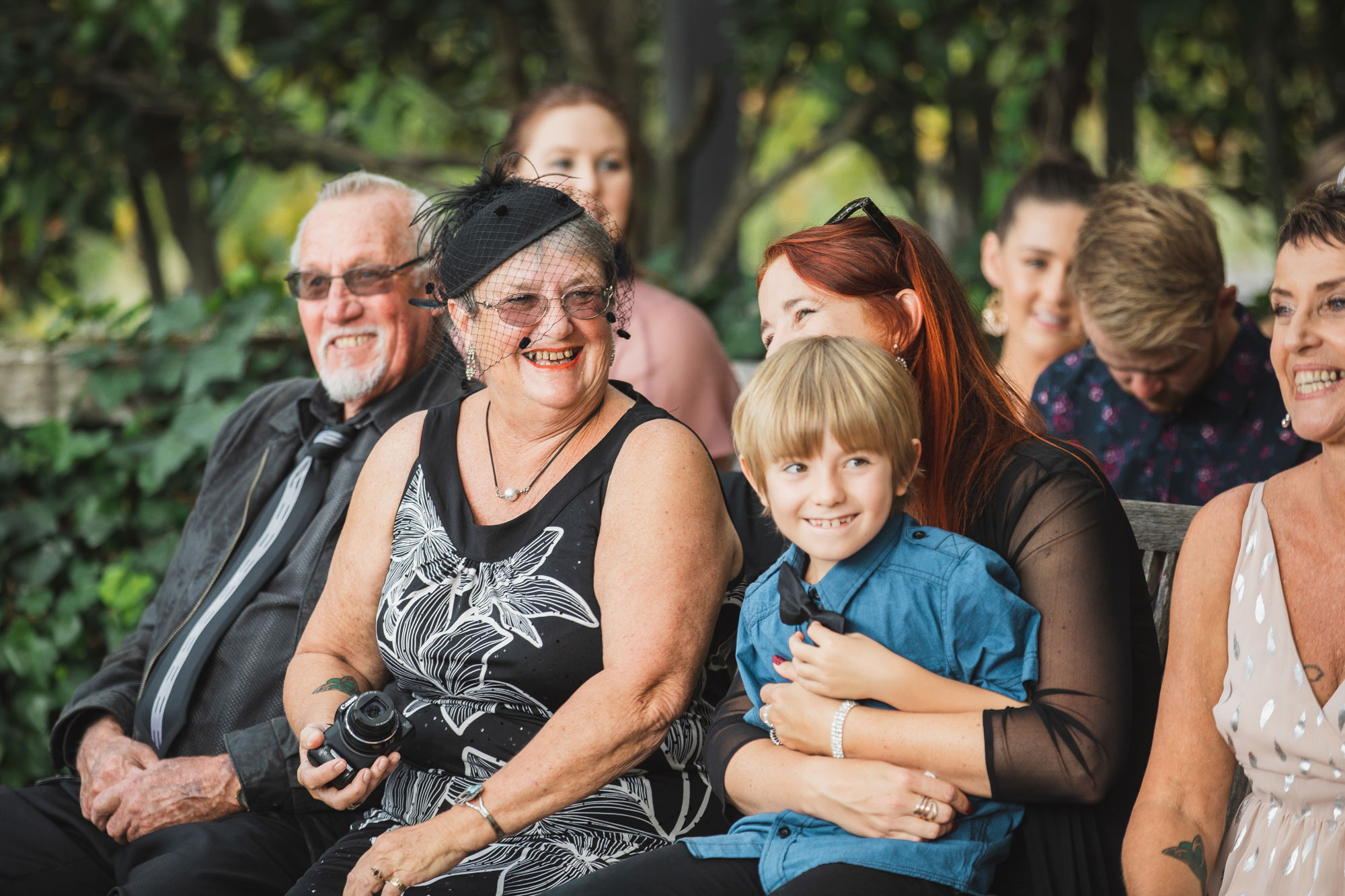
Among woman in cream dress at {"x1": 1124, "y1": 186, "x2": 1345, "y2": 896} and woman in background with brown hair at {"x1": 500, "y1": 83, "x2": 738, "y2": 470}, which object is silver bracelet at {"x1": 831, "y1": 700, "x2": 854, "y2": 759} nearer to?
woman in cream dress at {"x1": 1124, "y1": 186, "x2": 1345, "y2": 896}

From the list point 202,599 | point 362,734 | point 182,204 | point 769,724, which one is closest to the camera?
point 769,724

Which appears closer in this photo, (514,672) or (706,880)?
(706,880)

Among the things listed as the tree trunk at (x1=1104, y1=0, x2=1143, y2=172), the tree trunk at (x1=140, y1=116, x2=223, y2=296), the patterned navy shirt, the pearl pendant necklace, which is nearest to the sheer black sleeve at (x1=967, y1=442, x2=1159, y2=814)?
the pearl pendant necklace

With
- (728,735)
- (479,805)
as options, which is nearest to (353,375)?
(479,805)

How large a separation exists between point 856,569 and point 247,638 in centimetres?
163

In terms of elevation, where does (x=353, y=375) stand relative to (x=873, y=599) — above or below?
above

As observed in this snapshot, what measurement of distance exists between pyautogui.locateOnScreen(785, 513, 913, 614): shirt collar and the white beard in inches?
61.7

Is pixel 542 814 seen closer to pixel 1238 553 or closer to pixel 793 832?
pixel 793 832

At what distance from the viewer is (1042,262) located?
3.84 meters

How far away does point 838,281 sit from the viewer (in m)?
2.11

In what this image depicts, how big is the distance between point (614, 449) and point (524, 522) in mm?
230

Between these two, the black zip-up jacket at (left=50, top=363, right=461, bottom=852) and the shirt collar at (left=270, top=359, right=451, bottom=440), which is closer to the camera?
the black zip-up jacket at (left=50, top=363, right=461, bottom=852)

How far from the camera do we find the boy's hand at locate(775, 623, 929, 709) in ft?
5.94

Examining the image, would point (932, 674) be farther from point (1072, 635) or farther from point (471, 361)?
point (471, 361)
